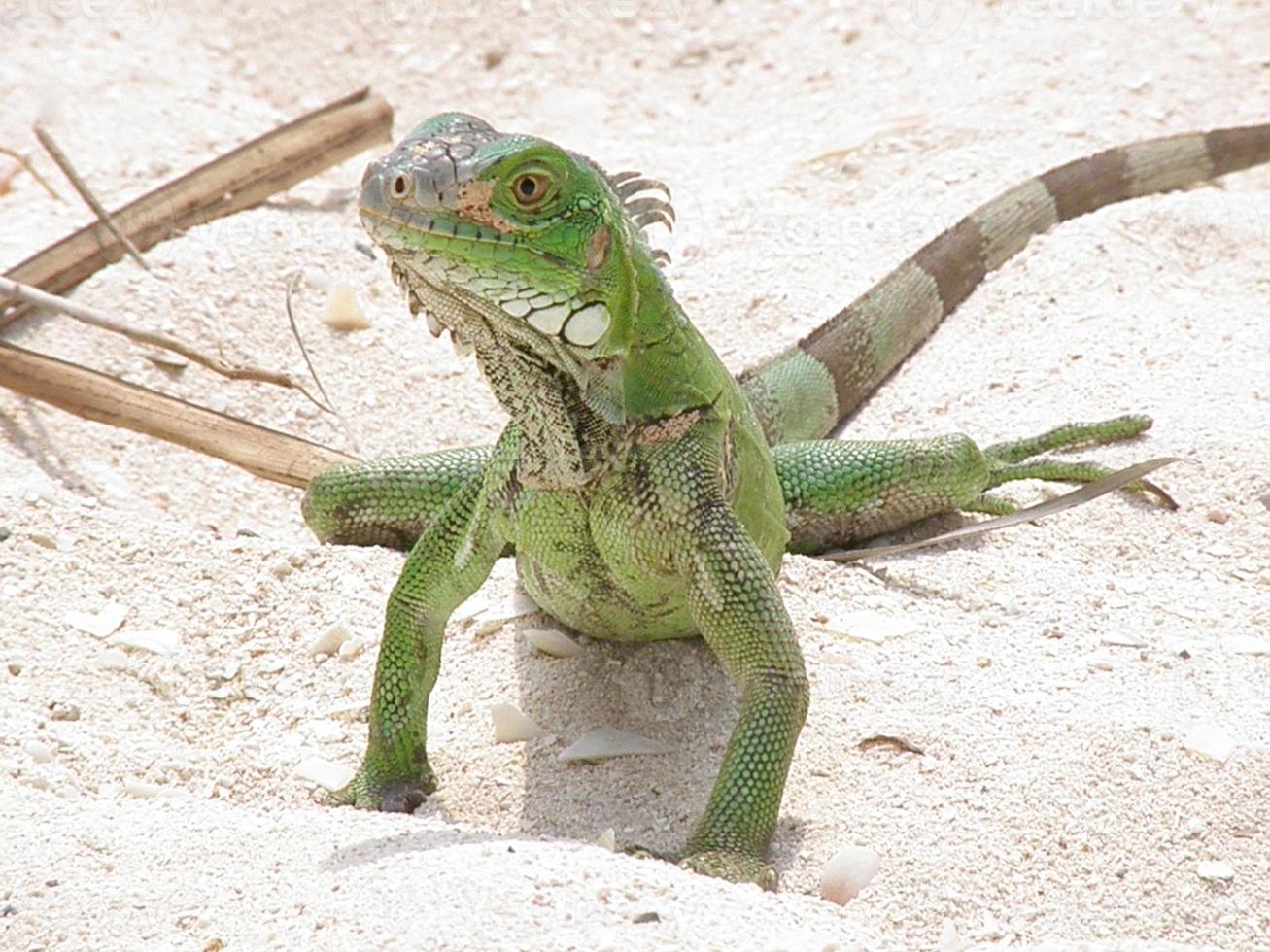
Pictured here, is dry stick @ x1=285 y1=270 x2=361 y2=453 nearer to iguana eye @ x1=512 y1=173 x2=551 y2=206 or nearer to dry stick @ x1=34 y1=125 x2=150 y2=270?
dry stick @ x1=34 y1=125 x2=150 y2=270

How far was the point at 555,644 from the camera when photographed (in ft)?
14.7

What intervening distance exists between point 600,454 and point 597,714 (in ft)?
2.61

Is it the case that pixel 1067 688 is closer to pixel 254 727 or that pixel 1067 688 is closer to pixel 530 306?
pixel 530 306

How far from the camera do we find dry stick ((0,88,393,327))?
Answer: 6.13m

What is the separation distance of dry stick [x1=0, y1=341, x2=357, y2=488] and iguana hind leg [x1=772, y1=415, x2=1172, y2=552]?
1411mm

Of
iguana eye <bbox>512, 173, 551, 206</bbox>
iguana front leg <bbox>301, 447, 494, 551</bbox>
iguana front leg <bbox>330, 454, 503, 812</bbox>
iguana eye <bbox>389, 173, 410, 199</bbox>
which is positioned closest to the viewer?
iguana eye <bbox>389, 173, 410, 199</bbox>

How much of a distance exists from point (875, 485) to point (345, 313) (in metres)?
2.31

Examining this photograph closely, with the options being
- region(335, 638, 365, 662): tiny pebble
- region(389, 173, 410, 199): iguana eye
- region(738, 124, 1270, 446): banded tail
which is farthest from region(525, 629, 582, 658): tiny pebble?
region(389, 173, 410, 199): iguana eye

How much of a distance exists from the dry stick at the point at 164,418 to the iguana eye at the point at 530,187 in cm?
Result: 210

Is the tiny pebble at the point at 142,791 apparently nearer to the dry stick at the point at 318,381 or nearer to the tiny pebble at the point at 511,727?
the tiny pebble at the point at 511,727

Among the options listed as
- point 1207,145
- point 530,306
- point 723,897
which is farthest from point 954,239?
point 723,897

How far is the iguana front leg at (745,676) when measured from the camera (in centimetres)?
361

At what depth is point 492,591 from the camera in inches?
192

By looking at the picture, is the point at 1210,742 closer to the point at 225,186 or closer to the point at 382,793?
the point at 382,793
